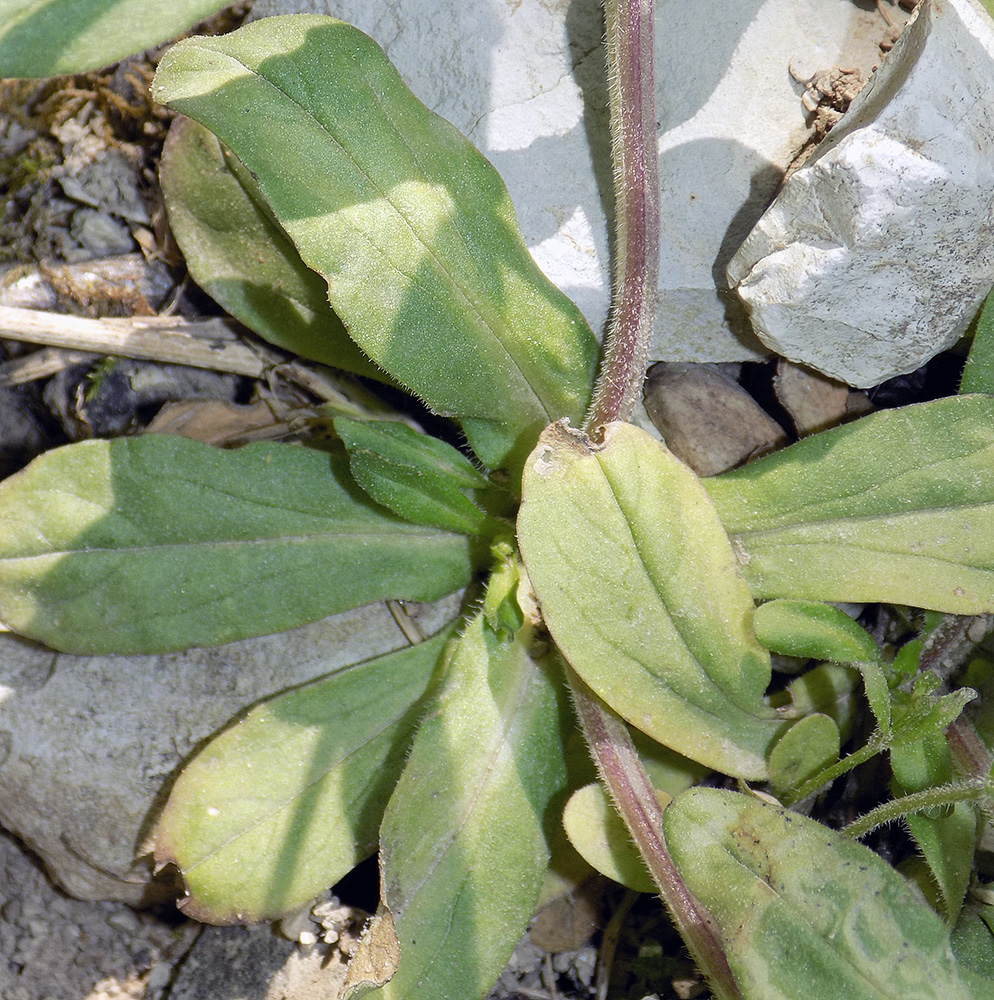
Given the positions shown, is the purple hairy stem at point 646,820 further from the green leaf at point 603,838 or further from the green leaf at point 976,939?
the green leaf at point 976,939

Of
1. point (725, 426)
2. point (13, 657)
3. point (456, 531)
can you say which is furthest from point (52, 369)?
point (725, 426)

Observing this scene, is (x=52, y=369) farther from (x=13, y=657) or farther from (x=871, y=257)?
(x=871, y=257)

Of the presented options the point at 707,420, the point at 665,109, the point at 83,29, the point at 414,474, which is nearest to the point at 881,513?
the point at 707,420

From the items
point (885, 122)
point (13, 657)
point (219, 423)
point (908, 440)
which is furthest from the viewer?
point (219, 423)

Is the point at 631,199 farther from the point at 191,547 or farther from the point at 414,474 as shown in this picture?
the point at 191,547

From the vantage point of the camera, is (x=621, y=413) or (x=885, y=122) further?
(x=621, y=413)

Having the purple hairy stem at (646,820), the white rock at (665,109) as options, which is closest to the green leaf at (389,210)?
the white rock at (665,109)

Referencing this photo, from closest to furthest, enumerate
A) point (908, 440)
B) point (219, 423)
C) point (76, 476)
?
point (908, 440) < point (76, 476) < point (219, 423)
